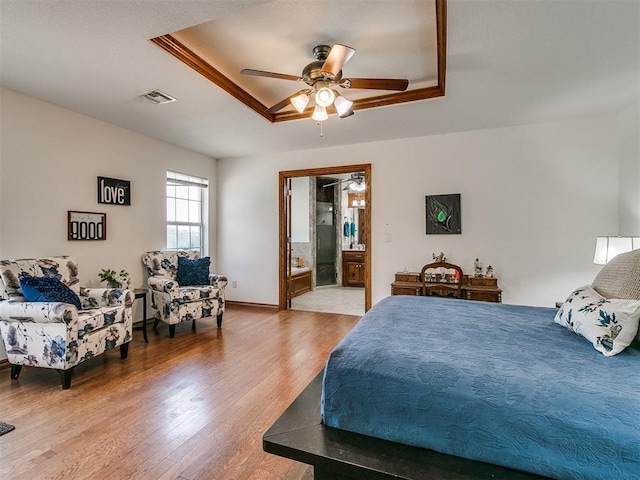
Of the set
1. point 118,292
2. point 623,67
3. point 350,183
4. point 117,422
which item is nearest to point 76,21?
point 118,292

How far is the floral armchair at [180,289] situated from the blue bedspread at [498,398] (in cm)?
280

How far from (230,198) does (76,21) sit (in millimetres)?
3670

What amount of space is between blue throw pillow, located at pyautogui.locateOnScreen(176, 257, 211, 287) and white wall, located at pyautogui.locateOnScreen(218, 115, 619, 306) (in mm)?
2108

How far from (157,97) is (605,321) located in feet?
12.2

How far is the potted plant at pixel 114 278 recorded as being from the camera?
138 inches

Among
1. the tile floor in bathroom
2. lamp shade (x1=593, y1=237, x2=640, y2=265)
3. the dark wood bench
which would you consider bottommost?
the tile floor in bathroom

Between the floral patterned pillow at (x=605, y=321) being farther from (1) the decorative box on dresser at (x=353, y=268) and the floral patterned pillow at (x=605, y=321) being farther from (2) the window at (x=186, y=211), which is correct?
(1) the decorative box on dresser at (x=353, y=268)

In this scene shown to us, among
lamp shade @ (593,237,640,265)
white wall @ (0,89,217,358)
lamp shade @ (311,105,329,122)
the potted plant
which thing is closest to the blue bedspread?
lamp shade @ (593,237,640,265)

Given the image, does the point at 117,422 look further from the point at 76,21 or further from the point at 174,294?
the point at 76,21

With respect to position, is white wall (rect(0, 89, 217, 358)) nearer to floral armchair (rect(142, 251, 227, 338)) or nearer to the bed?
floral armchair (rect(142, 251, 227, 338))

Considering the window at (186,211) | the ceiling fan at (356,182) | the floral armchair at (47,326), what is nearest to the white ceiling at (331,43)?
the window at (186,211)

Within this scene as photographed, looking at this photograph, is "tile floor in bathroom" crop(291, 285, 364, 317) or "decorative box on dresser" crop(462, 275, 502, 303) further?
"tile floor in bathroom" crop(291, 285, 364, 317)

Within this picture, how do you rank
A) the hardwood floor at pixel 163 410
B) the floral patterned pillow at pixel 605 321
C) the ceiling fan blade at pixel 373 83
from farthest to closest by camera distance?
the ceiling fan blade at pixel 373 83 < the hardwood floor at pixel 163 410 < the floral patterned pillow at pixel 605 321

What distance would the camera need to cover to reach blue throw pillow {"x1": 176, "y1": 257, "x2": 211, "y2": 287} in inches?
168
